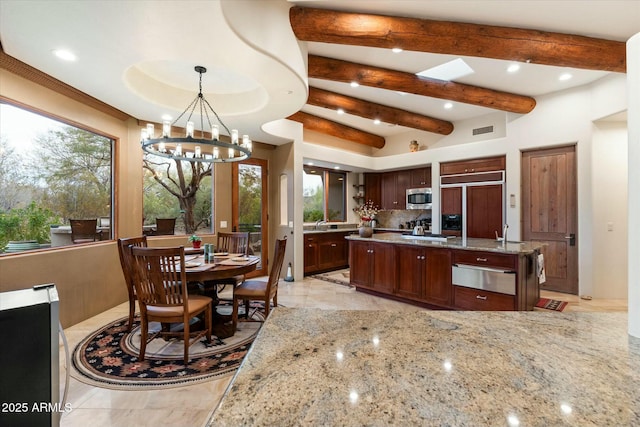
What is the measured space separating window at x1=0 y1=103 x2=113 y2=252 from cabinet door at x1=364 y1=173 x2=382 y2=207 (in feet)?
19.1

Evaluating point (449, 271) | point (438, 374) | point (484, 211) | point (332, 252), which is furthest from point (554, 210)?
point (438, 374)

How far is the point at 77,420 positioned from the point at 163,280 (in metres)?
1.03

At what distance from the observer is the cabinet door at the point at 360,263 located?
4656 mm

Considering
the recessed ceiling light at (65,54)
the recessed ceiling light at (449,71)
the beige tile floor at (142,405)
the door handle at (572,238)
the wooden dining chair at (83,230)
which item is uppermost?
the recessed ceiling light at (449,71)

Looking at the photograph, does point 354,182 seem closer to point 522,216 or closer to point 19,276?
point 522,216


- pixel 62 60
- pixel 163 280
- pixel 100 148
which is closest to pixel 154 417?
pixel 163 280

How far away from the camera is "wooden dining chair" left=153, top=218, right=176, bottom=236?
187 inches

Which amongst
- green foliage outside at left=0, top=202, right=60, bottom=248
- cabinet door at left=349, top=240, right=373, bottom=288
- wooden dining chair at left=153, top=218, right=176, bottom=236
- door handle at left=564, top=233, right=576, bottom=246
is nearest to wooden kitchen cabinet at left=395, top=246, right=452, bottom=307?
cabinet door at left=349, top=240, right=373, bottom=288

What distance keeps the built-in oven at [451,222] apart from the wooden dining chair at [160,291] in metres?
5.17

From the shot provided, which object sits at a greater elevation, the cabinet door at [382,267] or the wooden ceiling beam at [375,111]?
the wooden ceiling beam at [375,111]

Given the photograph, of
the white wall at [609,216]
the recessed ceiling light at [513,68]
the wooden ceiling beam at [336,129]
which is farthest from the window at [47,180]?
the white wall at [609,216]

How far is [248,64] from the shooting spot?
2.76 metres

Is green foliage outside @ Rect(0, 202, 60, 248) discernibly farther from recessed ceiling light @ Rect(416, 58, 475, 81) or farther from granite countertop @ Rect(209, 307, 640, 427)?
recessed ceiling light @ Rect(416, 58, 475, 81)

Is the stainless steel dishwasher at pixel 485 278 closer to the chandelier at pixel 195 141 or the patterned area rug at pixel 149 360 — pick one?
the patterned area rug at pixel 149 360
